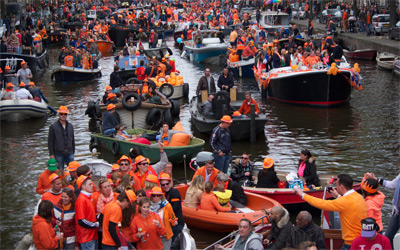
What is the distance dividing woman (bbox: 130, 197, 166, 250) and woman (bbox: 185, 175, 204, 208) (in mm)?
3061

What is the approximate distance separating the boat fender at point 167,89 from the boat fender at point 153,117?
385cm

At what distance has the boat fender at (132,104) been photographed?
19.5 m

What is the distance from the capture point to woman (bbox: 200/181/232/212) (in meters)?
11.5

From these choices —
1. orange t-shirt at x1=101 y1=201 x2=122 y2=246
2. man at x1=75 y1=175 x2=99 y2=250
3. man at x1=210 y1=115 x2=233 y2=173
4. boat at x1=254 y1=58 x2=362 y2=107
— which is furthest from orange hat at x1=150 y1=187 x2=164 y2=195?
boat at x1=254 y1=58 x2=362 y2=107

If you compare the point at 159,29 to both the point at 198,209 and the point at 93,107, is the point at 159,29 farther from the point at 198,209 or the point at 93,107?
Answer: the point at 198,209

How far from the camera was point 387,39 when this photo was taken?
120ft

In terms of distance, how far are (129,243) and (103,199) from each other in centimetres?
86

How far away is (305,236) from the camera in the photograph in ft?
27.8

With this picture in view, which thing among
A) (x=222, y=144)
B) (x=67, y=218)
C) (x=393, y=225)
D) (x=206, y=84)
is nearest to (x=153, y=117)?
(x=206, y=84)

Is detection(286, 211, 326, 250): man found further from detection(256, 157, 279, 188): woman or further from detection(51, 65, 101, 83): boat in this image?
detection(51, 65, 101, 83): boat

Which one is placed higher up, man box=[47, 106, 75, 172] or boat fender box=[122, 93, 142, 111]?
man box=[47, 106, 75, 172]

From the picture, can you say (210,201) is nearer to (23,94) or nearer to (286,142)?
(286,142)

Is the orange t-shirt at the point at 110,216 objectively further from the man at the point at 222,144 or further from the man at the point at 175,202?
the man at the point at 222,144

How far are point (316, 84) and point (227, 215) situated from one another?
42.5 feet
